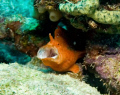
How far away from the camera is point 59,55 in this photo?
8.57 ft

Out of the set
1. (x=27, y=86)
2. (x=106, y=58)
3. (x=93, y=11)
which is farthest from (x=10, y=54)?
(x=93, y=11)

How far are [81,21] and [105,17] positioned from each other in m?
0.42

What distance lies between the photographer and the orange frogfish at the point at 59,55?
2584mm

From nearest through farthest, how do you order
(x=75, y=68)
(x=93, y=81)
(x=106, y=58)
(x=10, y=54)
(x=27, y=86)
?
(x=27, y=86) → (x=106, y=58) → (x=75, y=68) → (x=93, y=81) → (x=10, y=54)

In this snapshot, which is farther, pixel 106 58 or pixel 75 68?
pixel 75 68

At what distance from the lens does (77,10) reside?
6.72ft

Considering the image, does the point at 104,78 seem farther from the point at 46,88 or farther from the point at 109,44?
the point at 46,88

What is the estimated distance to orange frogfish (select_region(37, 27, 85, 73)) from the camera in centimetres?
258

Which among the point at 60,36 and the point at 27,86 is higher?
the point at 60,36

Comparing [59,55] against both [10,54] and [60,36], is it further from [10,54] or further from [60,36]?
[10,54]

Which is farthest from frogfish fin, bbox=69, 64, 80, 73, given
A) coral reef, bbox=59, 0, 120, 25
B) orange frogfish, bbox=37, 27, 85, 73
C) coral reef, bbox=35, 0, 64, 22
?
coral reef, bbox=59, 0, 120, 25

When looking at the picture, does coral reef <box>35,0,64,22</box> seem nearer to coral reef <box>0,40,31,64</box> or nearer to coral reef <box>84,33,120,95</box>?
coral reef <box>84,33,120,95</box>

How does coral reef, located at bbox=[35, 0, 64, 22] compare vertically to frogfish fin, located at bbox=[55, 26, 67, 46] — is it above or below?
above

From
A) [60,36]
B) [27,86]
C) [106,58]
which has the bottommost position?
[27,86]
